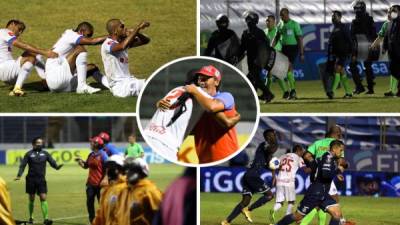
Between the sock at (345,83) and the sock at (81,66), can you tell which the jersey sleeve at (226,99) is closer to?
the sock at (345,83)

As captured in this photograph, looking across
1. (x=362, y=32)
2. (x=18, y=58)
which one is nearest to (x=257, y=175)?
(x=362, y=32)

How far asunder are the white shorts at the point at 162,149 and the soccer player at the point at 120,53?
521 mm

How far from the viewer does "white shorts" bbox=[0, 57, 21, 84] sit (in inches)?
428

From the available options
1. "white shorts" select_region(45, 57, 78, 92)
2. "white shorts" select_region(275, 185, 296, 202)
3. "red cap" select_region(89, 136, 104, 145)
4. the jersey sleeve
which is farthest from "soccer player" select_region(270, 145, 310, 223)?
"white shorts" select_region(45, 57, 78, 92)

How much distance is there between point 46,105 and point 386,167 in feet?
11.5

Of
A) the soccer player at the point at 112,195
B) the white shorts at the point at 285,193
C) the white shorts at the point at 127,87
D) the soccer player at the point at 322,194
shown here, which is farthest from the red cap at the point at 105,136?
the soccer player at the point at 112,195

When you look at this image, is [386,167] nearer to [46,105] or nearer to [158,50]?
[158,50]

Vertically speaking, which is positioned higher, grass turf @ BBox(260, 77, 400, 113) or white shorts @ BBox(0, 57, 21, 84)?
white shorts @ BBox(0, 57, 21, 84)

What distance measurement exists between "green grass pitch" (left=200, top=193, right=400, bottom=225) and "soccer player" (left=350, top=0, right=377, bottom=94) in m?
1.17

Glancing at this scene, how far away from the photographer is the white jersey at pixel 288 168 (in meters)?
10.5

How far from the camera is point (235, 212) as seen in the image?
412 inches

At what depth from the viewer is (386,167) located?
10.9 metres

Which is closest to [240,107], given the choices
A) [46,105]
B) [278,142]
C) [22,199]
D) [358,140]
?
[278,142]

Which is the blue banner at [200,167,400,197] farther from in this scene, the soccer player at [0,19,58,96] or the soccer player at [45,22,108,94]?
the soccer player at [0,19,58,96]
